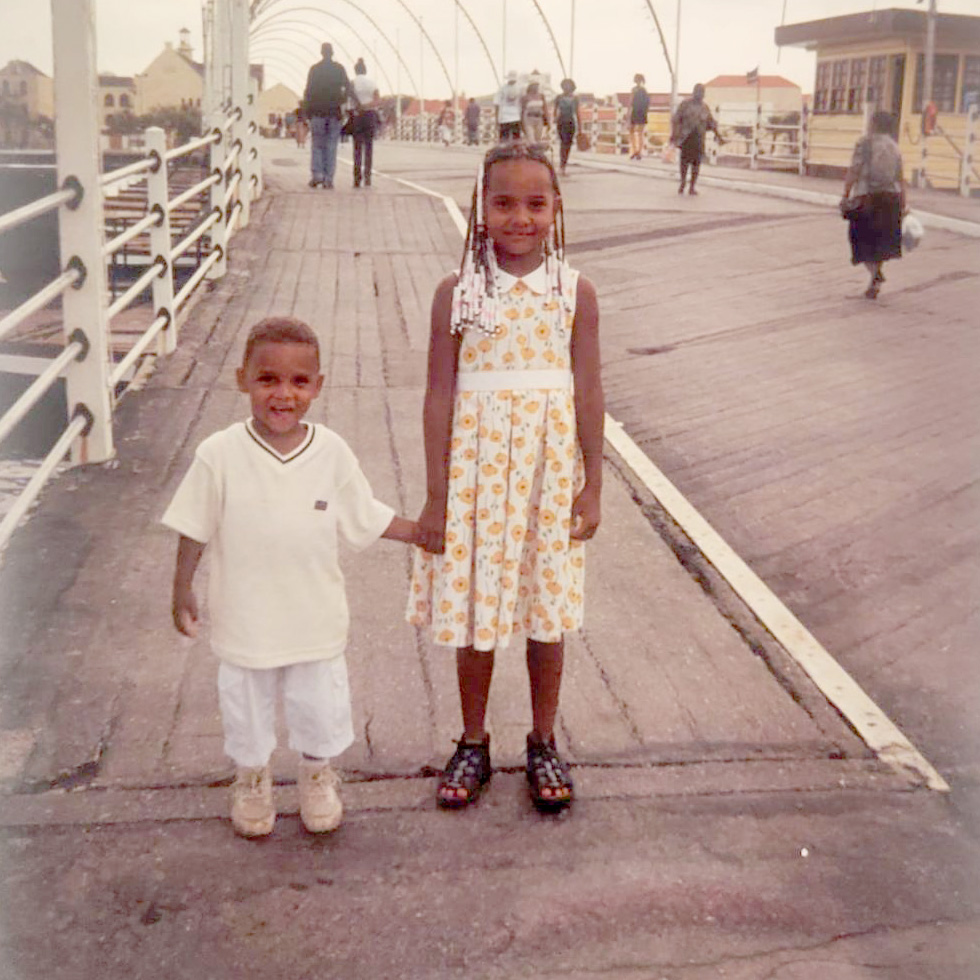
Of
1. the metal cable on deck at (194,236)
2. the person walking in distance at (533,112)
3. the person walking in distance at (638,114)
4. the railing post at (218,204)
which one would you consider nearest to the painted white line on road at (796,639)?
the metal cable on deck at (194,236)

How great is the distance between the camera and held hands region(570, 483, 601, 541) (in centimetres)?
309

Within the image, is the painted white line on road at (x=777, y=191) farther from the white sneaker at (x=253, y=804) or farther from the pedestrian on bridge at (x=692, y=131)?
the white sneaker at (x=253, y=804)

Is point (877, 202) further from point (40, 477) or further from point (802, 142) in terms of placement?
point (802, 142)

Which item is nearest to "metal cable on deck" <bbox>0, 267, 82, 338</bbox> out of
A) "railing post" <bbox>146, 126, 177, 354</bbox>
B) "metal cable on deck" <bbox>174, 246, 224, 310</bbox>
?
"railing post" <bbox>146, 126, 177, 354</bbox>

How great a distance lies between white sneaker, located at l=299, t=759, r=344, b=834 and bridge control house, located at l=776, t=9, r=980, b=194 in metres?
23.5

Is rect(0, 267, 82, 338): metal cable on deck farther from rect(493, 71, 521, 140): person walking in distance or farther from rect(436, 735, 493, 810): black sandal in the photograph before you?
rect(493, 71, 521, 140): person walking in distance

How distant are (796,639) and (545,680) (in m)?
1.21

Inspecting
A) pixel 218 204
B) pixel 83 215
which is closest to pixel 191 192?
pixel 218 204

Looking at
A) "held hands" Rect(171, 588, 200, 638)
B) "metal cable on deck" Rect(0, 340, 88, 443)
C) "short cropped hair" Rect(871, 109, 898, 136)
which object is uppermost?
"short cropped hair" Rect(871, 109, 898, 136)

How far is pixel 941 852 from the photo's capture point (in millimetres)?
2959

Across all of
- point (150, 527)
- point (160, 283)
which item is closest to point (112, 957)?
point (150, 527)

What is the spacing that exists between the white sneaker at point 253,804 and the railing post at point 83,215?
313 cm

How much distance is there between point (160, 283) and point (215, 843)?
547 centimetres

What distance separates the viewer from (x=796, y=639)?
4129mm
